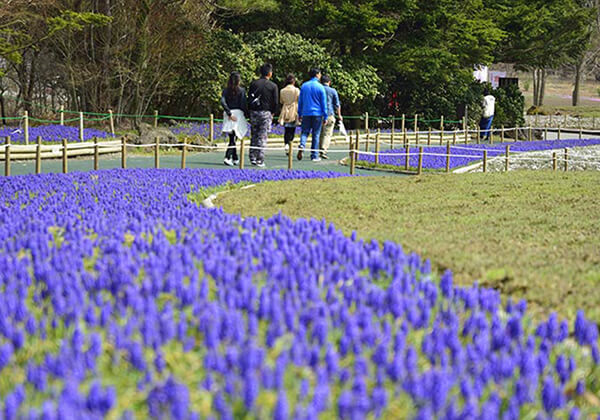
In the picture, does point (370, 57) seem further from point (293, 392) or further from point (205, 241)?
point (293, 392)

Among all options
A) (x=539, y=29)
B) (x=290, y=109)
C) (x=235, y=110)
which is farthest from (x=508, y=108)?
(x=235, y=110)

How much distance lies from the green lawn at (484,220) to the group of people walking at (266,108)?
15.2 feet

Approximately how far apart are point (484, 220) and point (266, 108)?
1055 centimetres

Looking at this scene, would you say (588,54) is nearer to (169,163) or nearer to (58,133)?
(58,133)

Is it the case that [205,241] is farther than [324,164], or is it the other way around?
[324,164]

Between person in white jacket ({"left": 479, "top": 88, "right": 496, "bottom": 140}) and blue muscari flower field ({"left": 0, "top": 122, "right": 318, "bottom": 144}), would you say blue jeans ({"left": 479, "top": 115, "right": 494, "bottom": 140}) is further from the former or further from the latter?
blue muscari flower field ({"left": 0, "top": 122, "right": 318, "bottom": 144})

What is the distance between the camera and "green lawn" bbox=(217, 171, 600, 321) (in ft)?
19.5

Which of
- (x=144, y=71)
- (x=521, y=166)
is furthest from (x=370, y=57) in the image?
(x=521, y=166)

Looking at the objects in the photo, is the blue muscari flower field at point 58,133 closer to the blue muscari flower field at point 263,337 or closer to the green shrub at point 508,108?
the blue muscari flower field at point 263,337

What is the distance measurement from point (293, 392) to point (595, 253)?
4784 millimetres

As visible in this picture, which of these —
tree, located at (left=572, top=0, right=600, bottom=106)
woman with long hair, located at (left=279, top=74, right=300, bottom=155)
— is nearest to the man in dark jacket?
woman with long hair, located at (left=279, top=74, right=300, bottom=155)

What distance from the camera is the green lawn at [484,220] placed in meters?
5.93

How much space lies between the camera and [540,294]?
5.57 metres

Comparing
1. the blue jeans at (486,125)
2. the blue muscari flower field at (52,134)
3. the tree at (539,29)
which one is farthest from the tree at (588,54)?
the blue muscari flower field at (52,134)
